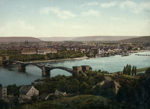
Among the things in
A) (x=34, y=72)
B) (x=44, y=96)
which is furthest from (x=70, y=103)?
(x=34, y=72)

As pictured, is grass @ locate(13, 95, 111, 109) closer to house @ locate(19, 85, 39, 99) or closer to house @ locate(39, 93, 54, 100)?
house @ locate(39, 93, 54, 100)

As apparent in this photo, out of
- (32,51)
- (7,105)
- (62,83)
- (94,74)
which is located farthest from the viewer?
(32,51)

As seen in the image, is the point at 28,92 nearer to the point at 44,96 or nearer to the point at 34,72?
the point at 44,96

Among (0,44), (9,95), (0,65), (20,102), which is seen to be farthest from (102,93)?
(0,44)

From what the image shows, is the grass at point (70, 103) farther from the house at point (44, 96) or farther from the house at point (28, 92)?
the house at point (28, 92)

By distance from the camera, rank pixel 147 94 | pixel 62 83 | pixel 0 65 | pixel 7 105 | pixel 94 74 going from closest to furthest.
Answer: pixel 7 105 < pixel 147 94 < pixel 62 83 < pixel 94 74 < pixel 0 65

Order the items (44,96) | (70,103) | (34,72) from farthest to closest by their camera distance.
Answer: (34,72) → (44,96) → (70,103)

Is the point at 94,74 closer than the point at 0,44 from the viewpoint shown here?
Yes

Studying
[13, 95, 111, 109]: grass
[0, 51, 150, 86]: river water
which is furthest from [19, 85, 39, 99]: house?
[0, 51, 150, 86]: river water

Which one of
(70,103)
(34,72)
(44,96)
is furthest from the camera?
(34,72)

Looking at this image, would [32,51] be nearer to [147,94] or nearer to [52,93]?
[52,93]

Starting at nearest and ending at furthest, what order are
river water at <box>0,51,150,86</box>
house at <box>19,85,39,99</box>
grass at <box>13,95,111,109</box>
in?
1. grass at <box>13,95,111,109</box>
2. house at <box>19,85,39,99</box>
3. river water at <box>0,51,150,86</box>
